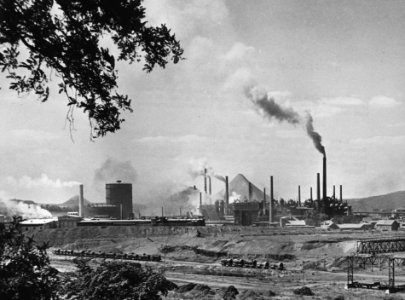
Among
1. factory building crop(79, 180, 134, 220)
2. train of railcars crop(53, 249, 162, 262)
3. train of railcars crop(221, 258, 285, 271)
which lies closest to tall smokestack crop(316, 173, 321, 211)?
train of railcars crop(53, 249, 162, 262)

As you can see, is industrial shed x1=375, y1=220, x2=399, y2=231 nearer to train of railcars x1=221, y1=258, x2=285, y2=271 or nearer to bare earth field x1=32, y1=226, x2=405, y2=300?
bare earth field x1=32, y1=226, x2=405, y2=300

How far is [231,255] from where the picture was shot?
72.2 meters

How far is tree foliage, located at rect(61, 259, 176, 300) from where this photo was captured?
36.2 ft

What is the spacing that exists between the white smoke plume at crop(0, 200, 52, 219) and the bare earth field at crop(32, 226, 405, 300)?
129 ft

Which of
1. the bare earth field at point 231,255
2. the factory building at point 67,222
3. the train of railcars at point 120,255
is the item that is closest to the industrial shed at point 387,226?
the bare earth field at point 231,255

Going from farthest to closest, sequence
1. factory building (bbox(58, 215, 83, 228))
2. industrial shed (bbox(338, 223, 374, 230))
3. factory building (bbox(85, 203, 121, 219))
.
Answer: factory building (bbox(85, 203, 121, 219)), factory building (bbox(58, 215, 83, 228)), industrial shed (bbox(338, 223, 374, 230))

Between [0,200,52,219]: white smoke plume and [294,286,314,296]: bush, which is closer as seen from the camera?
[294,286,314,296]: bush

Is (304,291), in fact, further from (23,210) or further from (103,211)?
(23,210)

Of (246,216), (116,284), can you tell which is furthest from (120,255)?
(116,284)

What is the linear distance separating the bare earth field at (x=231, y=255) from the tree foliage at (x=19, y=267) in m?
31.7

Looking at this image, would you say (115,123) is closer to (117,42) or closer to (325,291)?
(117,42)

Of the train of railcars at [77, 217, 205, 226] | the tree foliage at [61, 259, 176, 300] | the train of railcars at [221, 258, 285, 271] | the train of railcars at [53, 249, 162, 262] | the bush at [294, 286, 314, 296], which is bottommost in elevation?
the train of railcars at [53, 249, 162, 262]

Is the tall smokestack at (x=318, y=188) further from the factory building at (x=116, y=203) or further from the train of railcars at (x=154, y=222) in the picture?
the factory building at (x=116, y=203)

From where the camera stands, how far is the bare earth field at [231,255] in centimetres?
4244
